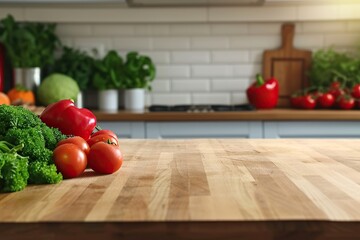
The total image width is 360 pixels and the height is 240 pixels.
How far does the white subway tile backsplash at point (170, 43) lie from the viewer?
11.6 ft

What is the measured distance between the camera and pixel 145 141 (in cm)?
197

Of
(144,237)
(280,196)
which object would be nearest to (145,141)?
(280,196)

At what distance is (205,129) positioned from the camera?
2932 millimetres

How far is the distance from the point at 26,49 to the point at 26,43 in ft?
0.14

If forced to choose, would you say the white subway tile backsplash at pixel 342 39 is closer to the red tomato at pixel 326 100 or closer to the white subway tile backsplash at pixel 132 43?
the red tomato at pixel 326 100

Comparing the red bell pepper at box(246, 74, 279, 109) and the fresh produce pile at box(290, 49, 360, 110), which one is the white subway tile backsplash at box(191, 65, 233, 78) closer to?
the red bell pepper at box(246, 74, 279, 109)

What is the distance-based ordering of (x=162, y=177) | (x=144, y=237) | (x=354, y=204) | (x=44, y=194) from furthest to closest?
(x=162, y=177), (x=44, y=194), (x=354, y=204), (x=144, y=237)

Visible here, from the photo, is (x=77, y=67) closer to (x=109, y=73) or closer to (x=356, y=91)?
(x=109, y=73)

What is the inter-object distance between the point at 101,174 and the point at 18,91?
201 cm

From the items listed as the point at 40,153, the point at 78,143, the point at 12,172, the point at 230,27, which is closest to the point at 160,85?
the point at 230,27

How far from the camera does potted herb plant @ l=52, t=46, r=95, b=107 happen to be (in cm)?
335

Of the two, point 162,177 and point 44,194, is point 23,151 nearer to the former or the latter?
point 44,194

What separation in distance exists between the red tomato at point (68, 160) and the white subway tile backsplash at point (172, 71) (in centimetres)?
236

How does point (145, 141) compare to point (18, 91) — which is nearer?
point (145, 141)
